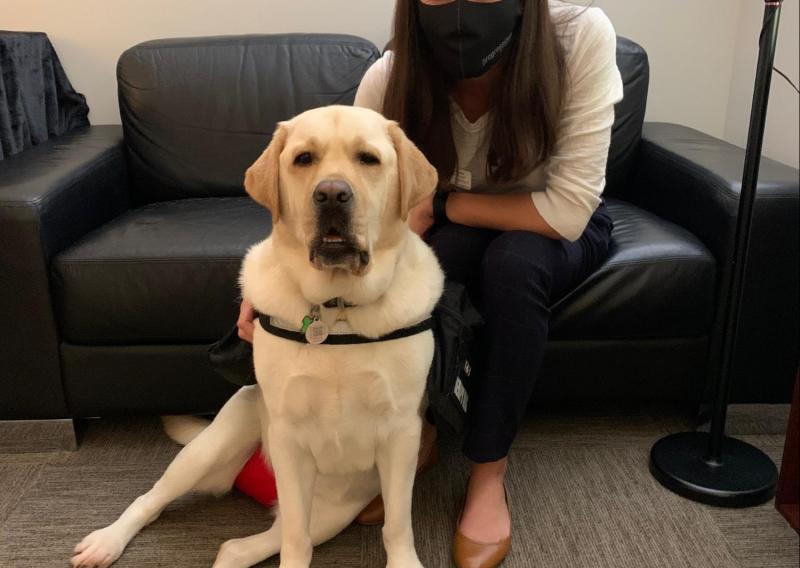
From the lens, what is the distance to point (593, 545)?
1.50 meters

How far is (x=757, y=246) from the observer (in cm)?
168

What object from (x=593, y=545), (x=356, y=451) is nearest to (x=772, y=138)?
(x=593, y=545)

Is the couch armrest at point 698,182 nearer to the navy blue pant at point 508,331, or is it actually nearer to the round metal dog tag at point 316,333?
the navy blue pant at point 508,331

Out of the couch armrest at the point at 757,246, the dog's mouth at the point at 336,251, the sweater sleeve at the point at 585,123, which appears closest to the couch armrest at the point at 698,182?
the couch armrest at the point at 757,246

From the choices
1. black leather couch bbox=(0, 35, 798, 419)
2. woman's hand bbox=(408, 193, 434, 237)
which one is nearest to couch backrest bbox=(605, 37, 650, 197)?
black leather couch bbox=(0, 35, 798, 419)

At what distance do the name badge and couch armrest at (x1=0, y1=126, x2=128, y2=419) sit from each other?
3.05 feet

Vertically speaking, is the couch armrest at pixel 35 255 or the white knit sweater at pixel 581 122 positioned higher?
the white knit sweater at pixel 581 122

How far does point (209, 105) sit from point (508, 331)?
1347 mm

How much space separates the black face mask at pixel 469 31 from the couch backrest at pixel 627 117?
96cm

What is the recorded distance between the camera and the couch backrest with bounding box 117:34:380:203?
7.52 feet

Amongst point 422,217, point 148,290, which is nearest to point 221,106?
point 148,290

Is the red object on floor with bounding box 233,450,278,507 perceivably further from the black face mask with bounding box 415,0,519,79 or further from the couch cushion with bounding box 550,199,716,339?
the black face mask with bounding box 415,0,519,79

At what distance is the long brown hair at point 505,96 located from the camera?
1.43 metres

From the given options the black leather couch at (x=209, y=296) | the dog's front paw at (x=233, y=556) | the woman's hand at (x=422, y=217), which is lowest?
the dog's front paw at (x=233, y=556)
